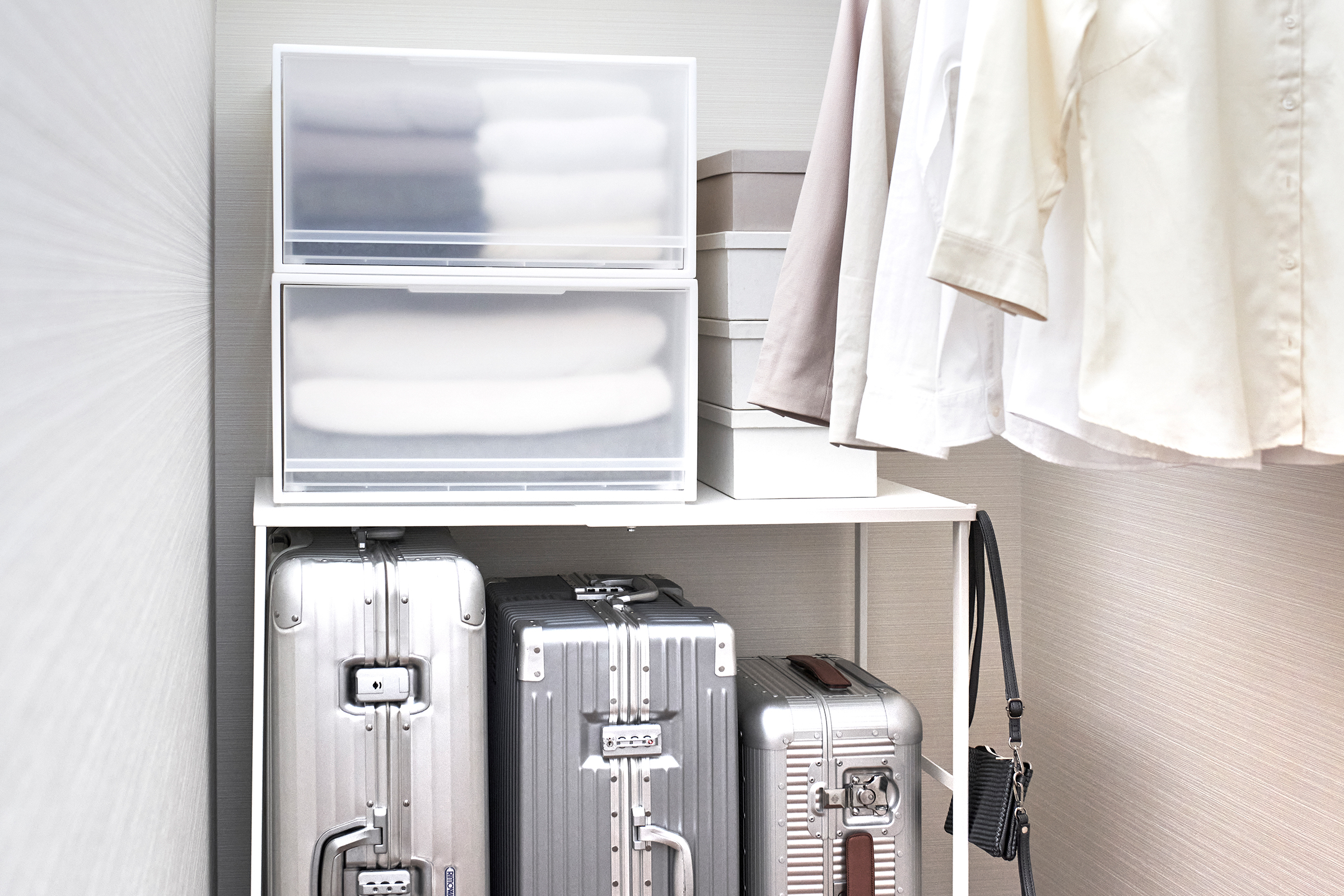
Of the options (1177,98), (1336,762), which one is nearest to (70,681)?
(1177,98)

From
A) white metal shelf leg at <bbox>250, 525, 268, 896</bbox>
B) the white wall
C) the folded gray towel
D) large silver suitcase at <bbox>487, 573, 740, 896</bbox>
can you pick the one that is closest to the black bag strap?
large silver suitcase at <bbox>487, 573, 740, 896</bbox>

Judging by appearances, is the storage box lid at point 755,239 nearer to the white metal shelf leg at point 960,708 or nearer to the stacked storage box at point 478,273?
the stacked storage box at point 478,273

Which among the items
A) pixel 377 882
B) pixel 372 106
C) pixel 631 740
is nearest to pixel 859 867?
pixel 631 740

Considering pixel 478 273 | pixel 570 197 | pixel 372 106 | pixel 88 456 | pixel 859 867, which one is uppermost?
pixel 372 106

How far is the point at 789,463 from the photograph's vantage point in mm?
1699

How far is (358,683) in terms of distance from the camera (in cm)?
151

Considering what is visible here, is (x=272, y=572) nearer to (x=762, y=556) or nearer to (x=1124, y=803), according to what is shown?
(x=762, y=556)

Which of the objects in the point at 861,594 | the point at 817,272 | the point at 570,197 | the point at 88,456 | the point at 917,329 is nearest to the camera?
the point at 88,456

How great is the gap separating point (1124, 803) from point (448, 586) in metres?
1.13

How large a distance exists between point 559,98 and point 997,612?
0.96 meters

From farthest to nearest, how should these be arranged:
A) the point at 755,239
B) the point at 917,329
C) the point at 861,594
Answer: the point at 861,594, the point at 755,239, the point at 917,329

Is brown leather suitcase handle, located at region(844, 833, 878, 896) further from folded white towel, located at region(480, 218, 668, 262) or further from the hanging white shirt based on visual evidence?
folded white towel, located at region(480, 218, 668, 262)

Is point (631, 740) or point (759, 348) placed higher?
point (759, 348)

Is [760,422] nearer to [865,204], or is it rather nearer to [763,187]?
[763,187]
